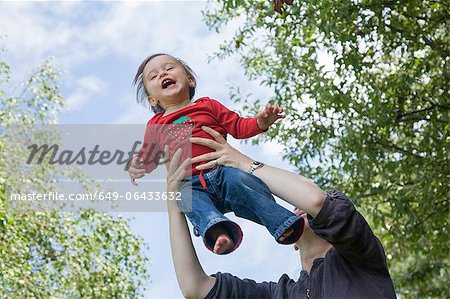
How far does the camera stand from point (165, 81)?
3186mm

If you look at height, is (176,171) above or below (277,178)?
above

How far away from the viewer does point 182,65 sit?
10.8ft

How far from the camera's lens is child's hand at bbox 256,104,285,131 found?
9.74 ft

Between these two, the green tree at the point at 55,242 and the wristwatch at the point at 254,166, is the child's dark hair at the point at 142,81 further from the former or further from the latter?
the green tree at the point at 55,242

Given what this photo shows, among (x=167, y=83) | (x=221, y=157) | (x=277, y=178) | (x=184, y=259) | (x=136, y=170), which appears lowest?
(x=184, y=259)

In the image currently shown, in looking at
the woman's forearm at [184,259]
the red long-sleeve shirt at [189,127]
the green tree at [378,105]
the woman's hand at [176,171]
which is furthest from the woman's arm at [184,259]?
the green tree at [378,105]

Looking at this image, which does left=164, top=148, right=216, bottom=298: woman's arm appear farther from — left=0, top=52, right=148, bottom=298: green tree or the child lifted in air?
left=0, top=52, right=148, bottom=298: green tree

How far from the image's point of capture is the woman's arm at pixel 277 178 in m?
2.76

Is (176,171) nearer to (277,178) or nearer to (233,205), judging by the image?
(233,205)

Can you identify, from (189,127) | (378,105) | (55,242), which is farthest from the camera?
(55,242)

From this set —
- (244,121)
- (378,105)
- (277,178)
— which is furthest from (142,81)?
(378,105)

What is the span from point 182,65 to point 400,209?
16.0 ft

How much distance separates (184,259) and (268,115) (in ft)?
2.46

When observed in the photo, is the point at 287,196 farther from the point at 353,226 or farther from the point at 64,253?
the point at 64,253
